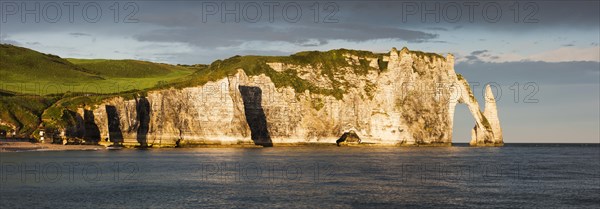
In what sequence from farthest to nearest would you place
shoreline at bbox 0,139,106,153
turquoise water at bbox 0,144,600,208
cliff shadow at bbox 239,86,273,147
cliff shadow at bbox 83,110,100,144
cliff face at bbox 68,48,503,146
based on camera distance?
1. cliff shadow at bbox 239,86,273,147
2. cliff face at bbox 68,48,503,146
3. cliff shadow at bbox 83,110,100,144
4. shoreline at bbox 0,139,106,153
5. turquoise water at bbox 0,144,600,208

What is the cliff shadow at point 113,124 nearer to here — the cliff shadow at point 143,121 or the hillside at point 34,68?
the cliff shadow at point 143,121

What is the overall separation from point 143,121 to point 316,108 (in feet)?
142

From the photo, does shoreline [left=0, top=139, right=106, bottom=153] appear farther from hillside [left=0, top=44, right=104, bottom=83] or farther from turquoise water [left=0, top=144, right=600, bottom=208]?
hillside [left=0, top=44, right=104, bottom=83]

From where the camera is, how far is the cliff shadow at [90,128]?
11694 cm

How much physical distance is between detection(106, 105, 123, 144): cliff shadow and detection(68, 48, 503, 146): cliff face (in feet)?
0.61

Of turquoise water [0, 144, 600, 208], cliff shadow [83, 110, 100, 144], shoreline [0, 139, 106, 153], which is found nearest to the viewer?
turquoise water [0, 144, 600, 208]

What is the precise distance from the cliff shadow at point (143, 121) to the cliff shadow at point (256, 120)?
25.5 metres

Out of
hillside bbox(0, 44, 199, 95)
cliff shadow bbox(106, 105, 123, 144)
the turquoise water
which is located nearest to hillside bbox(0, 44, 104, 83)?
hillside bbox(0, 44, 199, 95)

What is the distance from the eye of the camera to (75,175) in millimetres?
56000

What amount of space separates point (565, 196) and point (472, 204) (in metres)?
9.64

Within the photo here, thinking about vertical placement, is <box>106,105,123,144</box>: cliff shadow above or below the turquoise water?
above

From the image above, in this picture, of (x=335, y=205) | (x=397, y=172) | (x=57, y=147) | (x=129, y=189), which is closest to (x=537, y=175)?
(x=397, y=172)

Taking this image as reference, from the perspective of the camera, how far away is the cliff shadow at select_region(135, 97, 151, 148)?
413 feet

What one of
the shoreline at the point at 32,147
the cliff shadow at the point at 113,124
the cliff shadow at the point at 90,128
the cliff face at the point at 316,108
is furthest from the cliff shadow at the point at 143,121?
the shoreline at the point at 32,147
